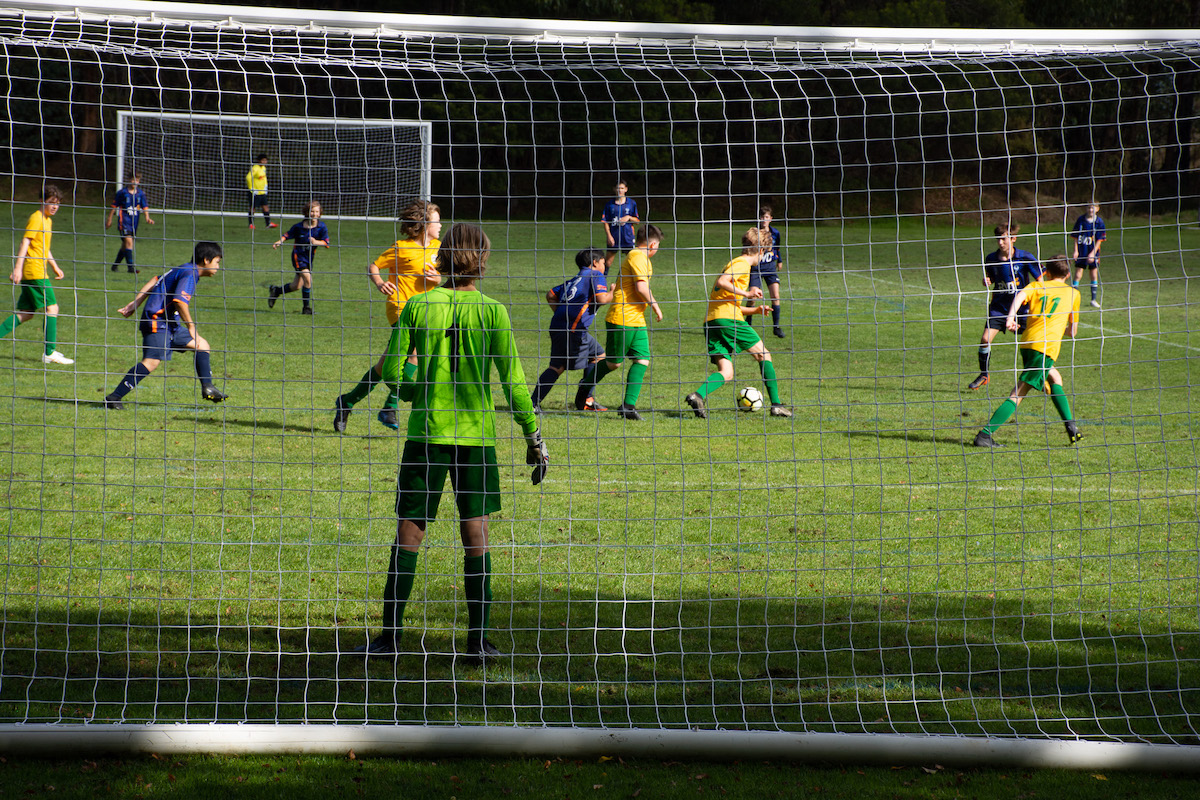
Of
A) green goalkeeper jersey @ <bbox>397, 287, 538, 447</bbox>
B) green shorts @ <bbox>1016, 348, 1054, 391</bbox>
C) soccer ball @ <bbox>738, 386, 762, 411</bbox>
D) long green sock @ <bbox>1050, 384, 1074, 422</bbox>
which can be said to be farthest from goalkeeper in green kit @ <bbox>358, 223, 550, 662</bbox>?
long green sock @ <bbox>1050, 384, 1074, 422</bbox>

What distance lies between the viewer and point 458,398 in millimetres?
4523

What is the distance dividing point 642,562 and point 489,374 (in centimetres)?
208

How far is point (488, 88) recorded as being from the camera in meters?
26.6

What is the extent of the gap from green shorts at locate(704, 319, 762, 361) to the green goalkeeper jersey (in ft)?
17.8

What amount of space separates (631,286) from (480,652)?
618 centimetres

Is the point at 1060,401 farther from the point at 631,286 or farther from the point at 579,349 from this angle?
the point at 579,349

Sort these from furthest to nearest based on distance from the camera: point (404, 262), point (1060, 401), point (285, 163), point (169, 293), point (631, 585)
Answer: point (285, 163)
point (169, 293)
point (1060, 401)
point (404, 262)
point (631, 585)

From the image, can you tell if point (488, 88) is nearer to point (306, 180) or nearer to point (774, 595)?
point (306, 180)

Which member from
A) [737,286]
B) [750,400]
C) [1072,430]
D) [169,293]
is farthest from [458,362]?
[1072,430]

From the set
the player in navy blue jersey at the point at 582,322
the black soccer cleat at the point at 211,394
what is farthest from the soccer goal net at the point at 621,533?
the black soccer cleat at the point at 211,394

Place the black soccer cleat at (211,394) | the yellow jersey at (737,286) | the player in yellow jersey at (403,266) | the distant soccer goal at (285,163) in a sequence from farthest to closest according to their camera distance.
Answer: the distant soccer goal at (285,163), the black soccer cleat at (211,394), the yellow jersey at (737,286), the player in yellow jersey at (403,266)

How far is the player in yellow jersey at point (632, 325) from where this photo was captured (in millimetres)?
9828

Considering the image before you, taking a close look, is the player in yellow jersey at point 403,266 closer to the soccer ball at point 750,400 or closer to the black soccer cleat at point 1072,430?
the soccer ball at point 750,400

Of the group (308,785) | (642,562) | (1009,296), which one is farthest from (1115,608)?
(1009,296)
